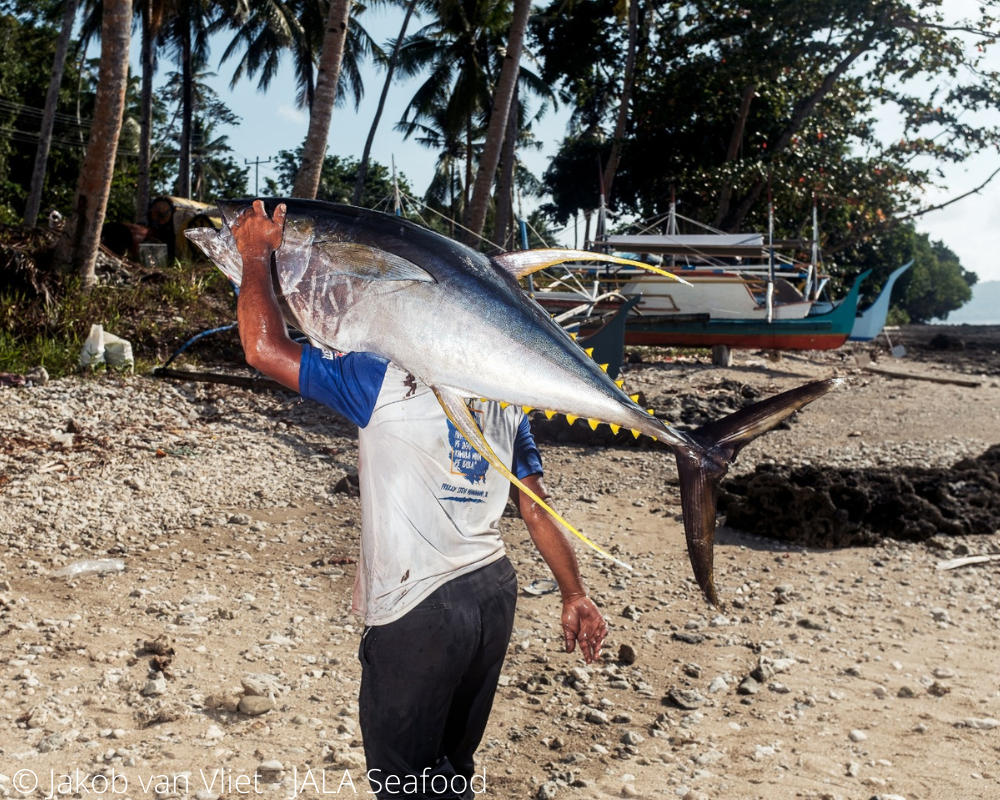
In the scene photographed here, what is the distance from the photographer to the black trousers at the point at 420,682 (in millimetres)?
2049

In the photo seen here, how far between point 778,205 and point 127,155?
77.8 ft

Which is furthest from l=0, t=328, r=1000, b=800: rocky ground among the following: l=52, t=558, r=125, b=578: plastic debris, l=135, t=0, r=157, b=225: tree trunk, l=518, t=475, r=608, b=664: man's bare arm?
l=135, t=0, r=157, b=225: tree trunk

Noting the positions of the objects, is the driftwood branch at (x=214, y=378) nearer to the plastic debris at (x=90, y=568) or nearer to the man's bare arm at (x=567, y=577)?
the plastic debris at (x=90, y=568)

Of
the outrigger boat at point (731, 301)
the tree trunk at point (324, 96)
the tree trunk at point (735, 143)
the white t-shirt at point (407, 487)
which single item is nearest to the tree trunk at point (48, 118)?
the tree trunk at point (324, 96)

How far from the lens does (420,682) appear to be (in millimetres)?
2049

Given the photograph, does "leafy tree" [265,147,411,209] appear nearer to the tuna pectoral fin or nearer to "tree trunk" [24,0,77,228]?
"tree trunk" [24,0,77,228]

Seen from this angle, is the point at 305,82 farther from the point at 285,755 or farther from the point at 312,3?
the point at 285,755

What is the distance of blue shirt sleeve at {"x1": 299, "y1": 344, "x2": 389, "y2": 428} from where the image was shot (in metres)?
1.89

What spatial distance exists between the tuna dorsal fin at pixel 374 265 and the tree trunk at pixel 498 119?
10.7m

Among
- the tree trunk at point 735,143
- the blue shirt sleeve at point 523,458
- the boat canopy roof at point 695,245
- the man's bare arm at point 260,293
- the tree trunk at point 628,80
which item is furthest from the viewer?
the tree trunk at point 628,80

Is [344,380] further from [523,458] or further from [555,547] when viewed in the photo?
[555,547]

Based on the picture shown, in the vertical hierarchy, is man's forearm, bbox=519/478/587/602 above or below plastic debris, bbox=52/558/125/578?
above

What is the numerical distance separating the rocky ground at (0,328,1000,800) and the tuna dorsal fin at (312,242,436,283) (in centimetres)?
268

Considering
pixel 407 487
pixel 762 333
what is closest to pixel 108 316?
pixel 407 487
